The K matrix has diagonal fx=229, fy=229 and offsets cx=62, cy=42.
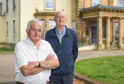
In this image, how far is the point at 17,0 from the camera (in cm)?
2573

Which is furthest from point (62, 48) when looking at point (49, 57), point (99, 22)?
point (99, 22)

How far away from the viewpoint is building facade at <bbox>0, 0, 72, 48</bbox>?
24.9 meters

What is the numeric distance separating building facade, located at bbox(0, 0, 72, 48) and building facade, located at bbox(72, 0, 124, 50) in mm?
1762

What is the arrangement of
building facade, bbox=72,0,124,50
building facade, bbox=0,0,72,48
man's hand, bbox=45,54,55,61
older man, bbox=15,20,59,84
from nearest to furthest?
older man, bbox=15,20,59,84 → man's hand, bbox=45,54,55,61 → building facade, bbox=72,0,124,50 → building facade, bbox=0,0,72,48

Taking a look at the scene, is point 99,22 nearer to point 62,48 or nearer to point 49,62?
point 62,48

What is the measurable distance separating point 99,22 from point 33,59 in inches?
823

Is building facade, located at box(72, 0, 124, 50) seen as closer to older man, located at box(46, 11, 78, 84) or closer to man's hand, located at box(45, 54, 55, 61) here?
older man, located at box(46, 11, 78, 84)

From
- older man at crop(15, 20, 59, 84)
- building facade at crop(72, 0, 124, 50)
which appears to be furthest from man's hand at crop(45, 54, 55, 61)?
building facade at crop(72, 0, 124, 50)

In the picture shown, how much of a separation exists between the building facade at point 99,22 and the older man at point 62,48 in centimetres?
1925

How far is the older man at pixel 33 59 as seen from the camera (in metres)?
2.95

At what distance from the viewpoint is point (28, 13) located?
25203 mm

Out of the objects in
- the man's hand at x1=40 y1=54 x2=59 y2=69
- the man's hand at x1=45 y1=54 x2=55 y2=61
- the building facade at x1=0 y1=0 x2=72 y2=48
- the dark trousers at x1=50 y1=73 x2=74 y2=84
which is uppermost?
the building facade at x1=0 y1=0 x2=72 y2=48

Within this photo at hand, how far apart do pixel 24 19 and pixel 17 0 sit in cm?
249

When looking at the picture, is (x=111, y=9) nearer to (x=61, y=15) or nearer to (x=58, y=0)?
(x=58, y=0)
